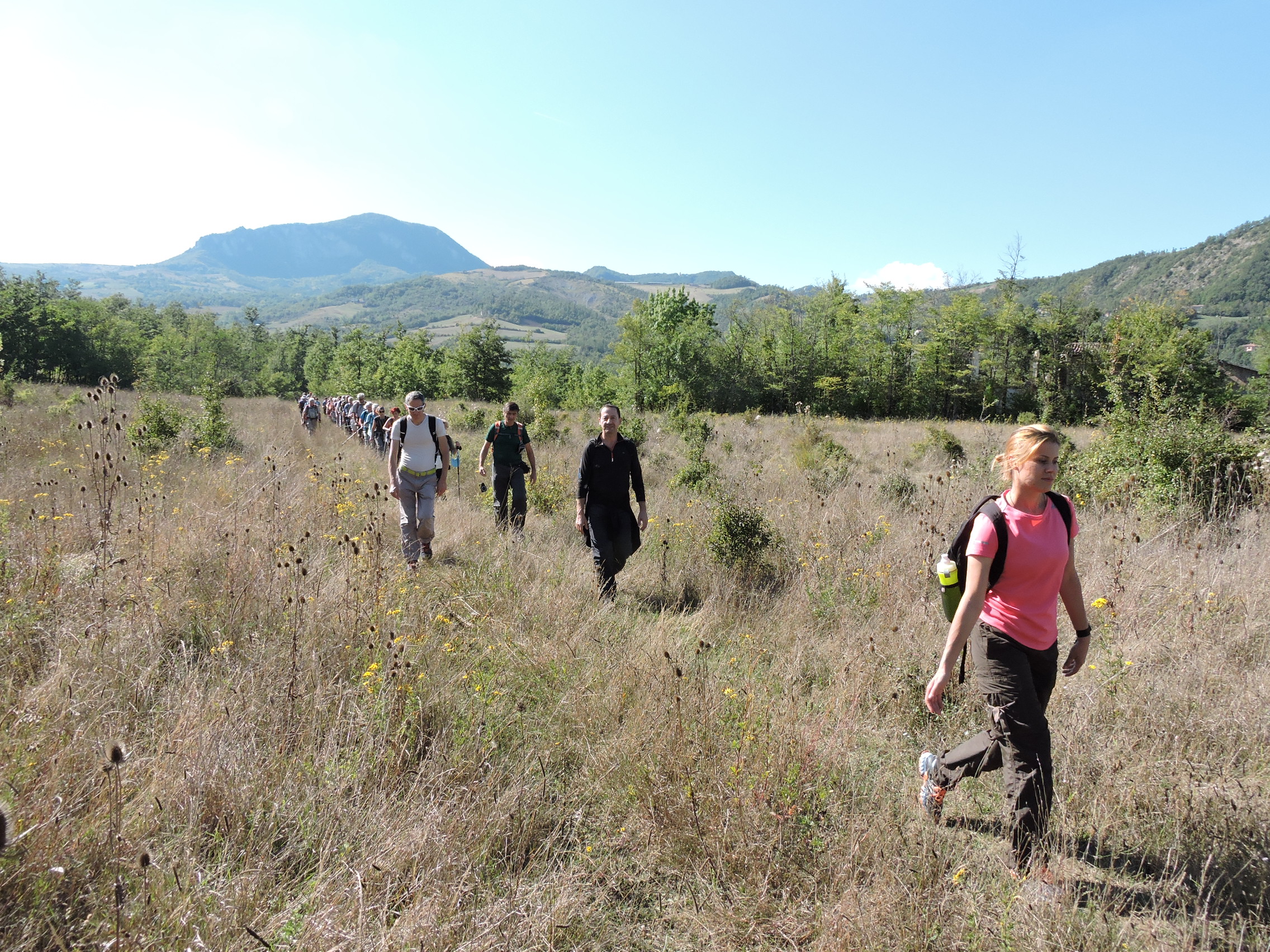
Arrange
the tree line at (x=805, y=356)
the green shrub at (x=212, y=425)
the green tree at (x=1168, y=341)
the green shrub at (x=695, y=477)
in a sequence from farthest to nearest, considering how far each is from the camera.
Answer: the tree line at (x=805, y=356)
the green tree at (x=1168, y=341)
the green shrub at (x=212, y=425)
the green shrub at (x=695, y=477)

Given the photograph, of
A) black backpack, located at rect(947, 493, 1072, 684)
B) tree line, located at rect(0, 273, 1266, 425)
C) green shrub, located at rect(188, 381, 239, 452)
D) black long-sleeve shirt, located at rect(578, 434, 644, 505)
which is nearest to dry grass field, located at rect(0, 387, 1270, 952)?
black long-sleeve shirt, located at rect(578, 434, 644, 505)

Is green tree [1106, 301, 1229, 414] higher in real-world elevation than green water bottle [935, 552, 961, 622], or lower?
higher

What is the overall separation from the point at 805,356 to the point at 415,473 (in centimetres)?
4090

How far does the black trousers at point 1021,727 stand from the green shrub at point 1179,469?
220 inches

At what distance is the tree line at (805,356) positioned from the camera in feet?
116

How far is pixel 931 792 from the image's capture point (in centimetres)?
271

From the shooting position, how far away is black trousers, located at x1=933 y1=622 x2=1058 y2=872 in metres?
2.43

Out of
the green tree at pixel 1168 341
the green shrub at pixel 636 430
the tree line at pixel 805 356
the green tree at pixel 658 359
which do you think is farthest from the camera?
the green tree at pixel 658 359

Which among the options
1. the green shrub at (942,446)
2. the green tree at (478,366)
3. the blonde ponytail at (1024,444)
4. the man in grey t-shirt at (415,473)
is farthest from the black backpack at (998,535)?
the green tree at (478,366)

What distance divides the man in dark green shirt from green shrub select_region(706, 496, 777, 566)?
2327 mm

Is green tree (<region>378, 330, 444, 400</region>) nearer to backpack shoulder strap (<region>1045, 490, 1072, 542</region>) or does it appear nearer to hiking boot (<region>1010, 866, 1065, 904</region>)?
backpack shoulder strap (<region>1045, 490, 1072, 542</region>)

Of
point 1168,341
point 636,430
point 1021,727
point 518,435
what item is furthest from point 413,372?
point 1168,341

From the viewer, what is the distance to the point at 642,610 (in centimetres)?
509

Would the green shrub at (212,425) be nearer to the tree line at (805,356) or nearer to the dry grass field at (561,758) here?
the dry grass field at (561,758)
